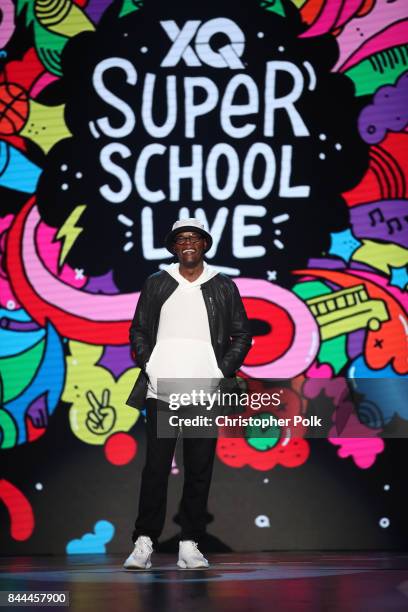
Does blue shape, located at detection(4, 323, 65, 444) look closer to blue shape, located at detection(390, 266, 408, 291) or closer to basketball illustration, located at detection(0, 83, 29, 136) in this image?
basketball illustration, located at detection(0, 83, 29, 136)

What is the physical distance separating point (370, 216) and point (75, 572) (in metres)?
2.48

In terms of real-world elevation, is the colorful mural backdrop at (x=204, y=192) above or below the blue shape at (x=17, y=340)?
above

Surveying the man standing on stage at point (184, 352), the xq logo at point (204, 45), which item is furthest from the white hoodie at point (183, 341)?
the xq logo at point (204, 45)

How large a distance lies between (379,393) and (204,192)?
4.78 ft

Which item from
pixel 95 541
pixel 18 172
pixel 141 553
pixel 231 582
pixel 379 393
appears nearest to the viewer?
pixel 231 582

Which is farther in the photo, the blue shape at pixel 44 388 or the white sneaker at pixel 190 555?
the blue shape at pixel 44 388

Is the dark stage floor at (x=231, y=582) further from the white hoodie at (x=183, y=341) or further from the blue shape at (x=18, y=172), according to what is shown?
the blue shape at (x=18, y=172)

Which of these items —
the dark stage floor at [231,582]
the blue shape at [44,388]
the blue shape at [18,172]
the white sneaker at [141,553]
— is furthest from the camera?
the blue shape at [18,172]

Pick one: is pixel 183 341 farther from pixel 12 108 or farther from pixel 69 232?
pixel 12 108

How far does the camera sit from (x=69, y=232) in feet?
17.8

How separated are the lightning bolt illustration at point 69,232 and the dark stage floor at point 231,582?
164cm

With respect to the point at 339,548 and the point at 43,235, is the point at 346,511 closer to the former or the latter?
the point at 339,548

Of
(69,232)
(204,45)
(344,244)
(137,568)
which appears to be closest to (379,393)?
(344,244)

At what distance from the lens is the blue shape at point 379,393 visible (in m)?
5.34
